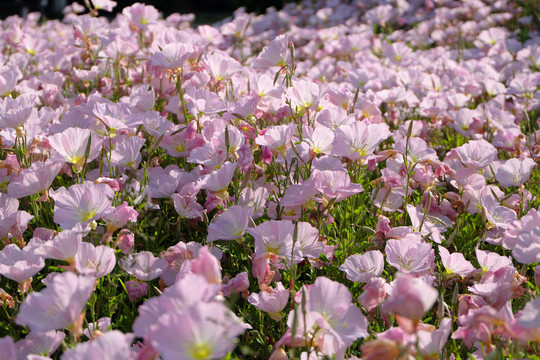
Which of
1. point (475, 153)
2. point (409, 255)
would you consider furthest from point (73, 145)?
point (475, 153)

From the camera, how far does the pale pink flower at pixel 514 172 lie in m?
1.95

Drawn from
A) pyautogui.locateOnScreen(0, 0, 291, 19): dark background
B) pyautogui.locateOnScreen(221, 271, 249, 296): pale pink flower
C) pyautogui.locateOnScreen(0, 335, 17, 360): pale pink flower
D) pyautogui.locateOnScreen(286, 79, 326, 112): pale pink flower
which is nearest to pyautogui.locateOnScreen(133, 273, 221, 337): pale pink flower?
pyautogui.locateOnScreen(0, 335, 17, 360): pale pink flower

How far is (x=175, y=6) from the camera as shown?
1328cm

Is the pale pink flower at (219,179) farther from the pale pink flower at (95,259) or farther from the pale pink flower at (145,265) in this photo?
the pale pink flower at (95,259)

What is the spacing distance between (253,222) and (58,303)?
0.54 m

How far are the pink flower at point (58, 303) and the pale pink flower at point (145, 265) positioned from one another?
1.45 feet

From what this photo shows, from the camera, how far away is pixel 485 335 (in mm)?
1115

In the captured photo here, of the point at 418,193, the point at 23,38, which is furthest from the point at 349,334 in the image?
the point at 23,38

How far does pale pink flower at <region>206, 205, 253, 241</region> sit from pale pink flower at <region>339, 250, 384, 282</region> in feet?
0.95

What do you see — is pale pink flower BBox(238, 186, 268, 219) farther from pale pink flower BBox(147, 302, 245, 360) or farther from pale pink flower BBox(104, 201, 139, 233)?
pale pink flower BBox(147, 302, 245, 360)

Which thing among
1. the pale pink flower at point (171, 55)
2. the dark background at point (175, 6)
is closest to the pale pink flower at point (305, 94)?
the pale pink flower at point (171, 55)

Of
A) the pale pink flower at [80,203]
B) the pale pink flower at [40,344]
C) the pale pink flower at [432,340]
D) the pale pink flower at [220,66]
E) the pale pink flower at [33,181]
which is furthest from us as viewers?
the pale pink flower at [220,66]

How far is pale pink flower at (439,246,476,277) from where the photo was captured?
1.49 m

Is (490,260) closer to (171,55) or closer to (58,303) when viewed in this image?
(58,303)
